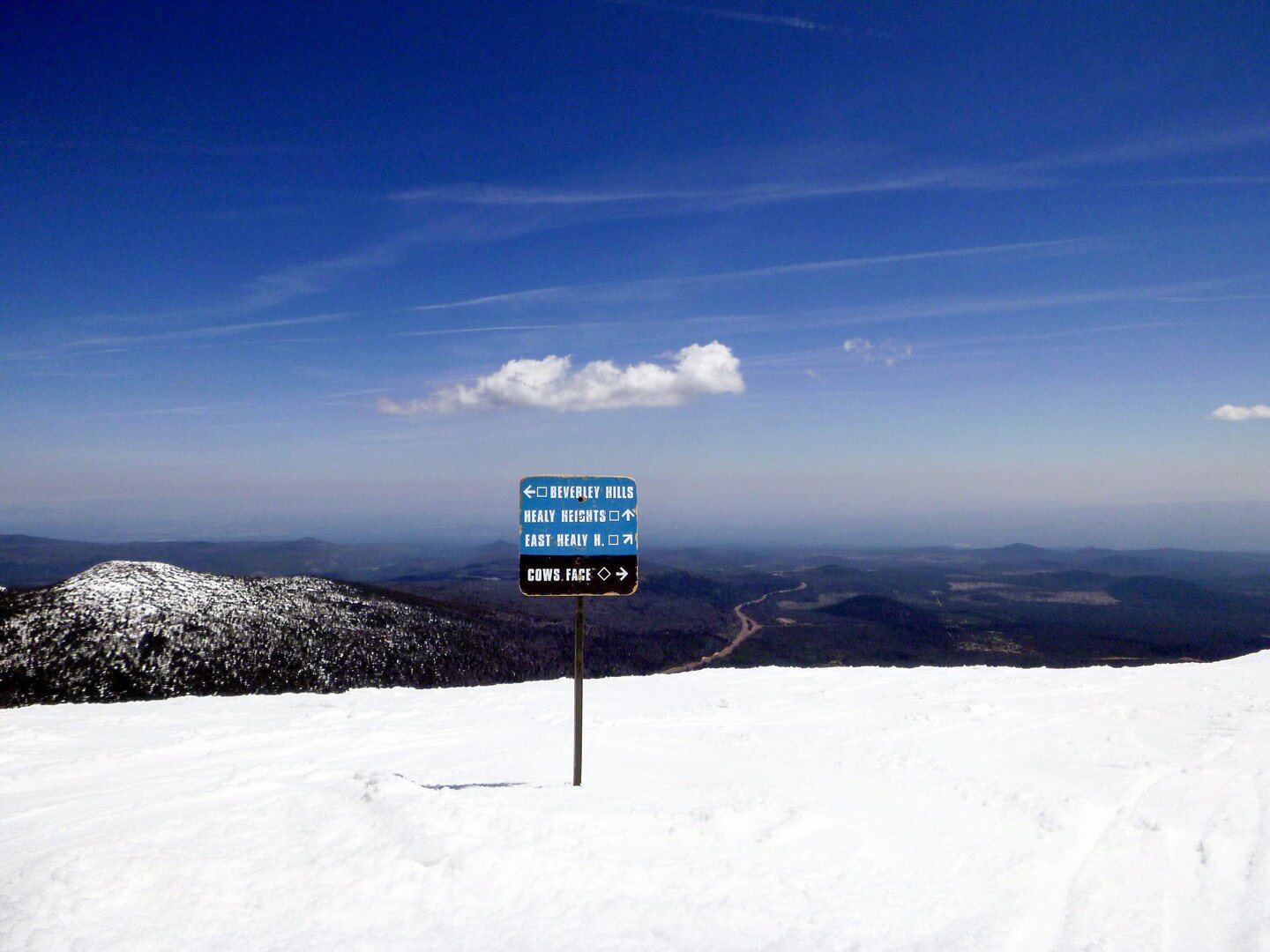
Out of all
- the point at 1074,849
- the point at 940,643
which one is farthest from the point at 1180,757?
the point at 940,643

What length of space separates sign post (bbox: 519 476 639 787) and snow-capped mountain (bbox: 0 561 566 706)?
28.1 meters

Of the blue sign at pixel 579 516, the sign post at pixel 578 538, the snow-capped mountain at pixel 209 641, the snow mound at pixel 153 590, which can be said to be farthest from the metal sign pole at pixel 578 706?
the snow mound at pixel 153 590

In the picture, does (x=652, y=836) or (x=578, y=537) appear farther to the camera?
(x=578, y=537)

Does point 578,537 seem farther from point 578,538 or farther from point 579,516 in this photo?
point 579,516

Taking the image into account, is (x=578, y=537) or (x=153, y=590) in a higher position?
(x=578, y=537)

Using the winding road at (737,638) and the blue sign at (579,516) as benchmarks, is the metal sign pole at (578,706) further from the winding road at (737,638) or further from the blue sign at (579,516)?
the winding road at (737,638)

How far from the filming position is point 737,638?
2921 inches

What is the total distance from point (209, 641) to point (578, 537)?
107 feet

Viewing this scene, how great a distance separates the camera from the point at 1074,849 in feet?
23.2

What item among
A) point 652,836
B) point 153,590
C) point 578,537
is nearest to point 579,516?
point 578,537

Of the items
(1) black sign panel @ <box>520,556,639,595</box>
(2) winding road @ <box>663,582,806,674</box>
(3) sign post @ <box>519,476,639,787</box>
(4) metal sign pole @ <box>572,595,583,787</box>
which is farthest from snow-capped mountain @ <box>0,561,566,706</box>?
(3) sign post @ <box>519,476,639,787</box>

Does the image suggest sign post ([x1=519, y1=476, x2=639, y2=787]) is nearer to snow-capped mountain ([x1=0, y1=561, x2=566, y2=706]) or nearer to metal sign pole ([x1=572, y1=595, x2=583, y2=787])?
metal sign pole ([x1=572, y1=595, x2=583, y2=787])

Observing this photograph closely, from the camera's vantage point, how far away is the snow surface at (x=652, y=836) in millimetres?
5406

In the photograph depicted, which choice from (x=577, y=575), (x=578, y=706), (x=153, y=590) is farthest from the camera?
(x=153, y=590)
